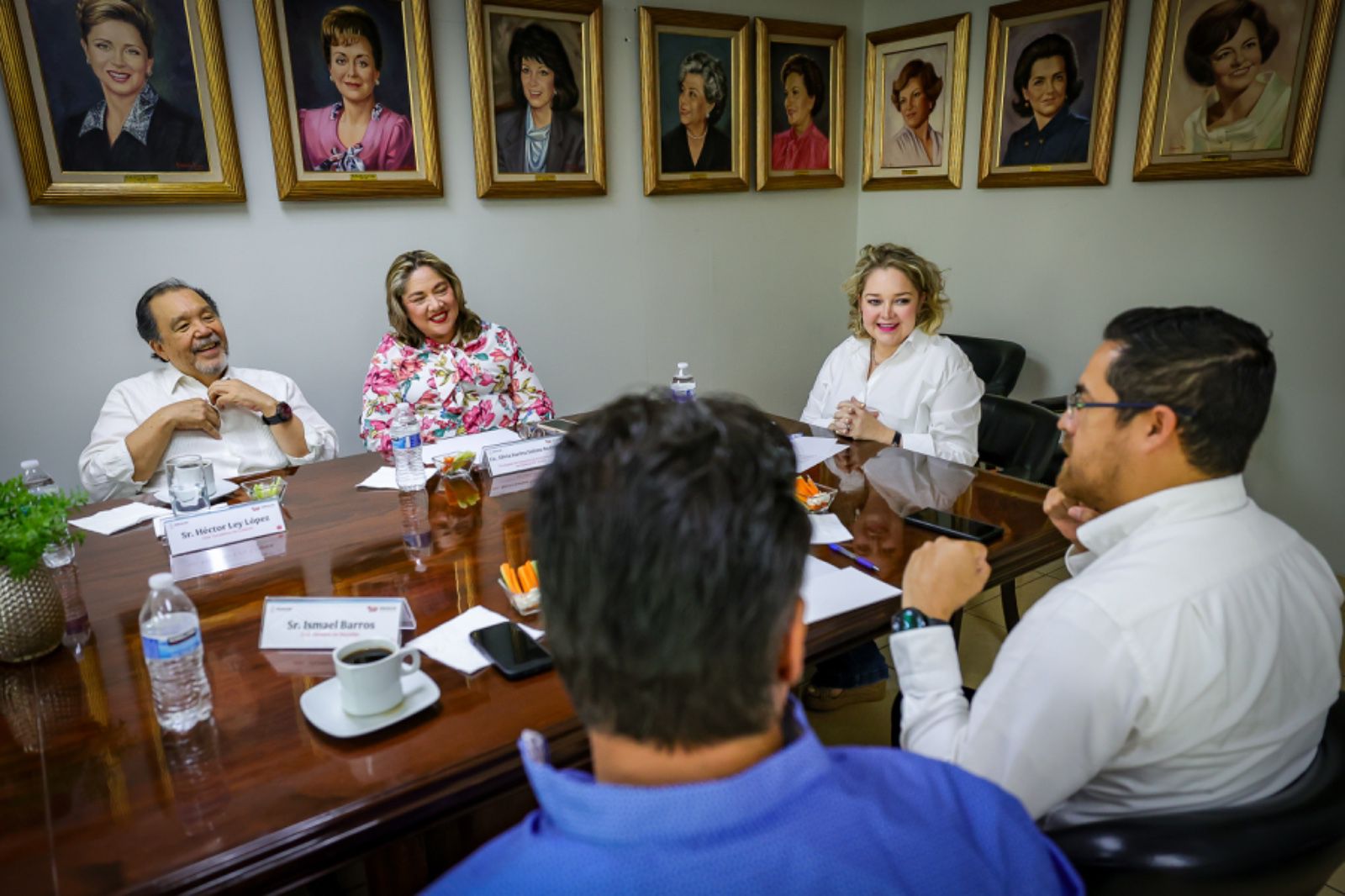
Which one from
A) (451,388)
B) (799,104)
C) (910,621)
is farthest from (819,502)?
(799,104)

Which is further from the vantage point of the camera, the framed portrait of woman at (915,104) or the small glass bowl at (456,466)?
the framed portrait of woman at (915,104)

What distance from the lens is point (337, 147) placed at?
3156 millimetres

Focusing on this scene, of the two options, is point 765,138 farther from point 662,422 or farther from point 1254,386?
point 662,422

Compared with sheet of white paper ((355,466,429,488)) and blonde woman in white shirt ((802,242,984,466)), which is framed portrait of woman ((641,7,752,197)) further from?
sheet of white paper ((355,466,429,488))

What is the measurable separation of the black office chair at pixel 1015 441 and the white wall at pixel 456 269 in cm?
187

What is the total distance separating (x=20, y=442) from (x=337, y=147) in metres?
1.50

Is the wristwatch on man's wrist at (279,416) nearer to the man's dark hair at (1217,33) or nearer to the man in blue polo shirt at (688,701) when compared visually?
the man in blue polo shirt at (688,701)

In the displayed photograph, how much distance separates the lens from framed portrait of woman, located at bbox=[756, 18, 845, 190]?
4.11 meters

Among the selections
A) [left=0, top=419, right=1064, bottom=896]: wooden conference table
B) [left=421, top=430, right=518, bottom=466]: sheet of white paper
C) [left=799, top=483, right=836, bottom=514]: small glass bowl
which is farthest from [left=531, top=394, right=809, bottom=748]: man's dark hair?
[left=421, top=430, right=518, bottom=466]: sheet of white paper

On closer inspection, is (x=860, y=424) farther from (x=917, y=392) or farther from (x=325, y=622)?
(x=325, y=622)

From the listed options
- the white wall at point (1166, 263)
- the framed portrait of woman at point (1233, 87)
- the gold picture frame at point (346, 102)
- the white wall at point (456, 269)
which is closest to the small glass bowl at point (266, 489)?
the white wall at point (456, 269)

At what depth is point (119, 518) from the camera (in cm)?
195

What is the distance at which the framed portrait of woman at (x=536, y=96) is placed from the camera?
3.38m

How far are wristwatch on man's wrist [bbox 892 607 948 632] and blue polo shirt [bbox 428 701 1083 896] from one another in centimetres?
53
